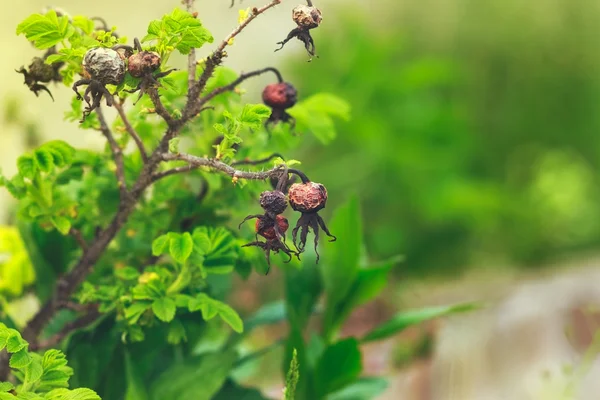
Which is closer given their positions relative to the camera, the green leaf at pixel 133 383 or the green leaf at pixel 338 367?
the green leaf at pixel 133 383

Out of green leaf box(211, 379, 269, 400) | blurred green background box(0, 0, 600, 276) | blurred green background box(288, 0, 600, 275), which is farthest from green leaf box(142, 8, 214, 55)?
blurred green background box(288, 0, 600, 275)

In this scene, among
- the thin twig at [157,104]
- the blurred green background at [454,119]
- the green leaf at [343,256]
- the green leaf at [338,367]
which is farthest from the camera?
the blurred green background at [454,119]

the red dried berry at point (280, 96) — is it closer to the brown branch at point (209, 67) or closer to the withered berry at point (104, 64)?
the brown branch at point (209, 67)

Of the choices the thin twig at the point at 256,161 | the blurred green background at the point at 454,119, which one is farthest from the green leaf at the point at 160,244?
the blurred green background at the point at 454,119

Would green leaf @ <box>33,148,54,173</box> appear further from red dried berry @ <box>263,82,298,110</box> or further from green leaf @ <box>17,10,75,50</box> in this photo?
red dried berry @ <box>263,82,298,110</box>

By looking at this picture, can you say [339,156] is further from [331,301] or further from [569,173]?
[331,301]

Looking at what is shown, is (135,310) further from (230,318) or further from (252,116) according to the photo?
(252,116)
